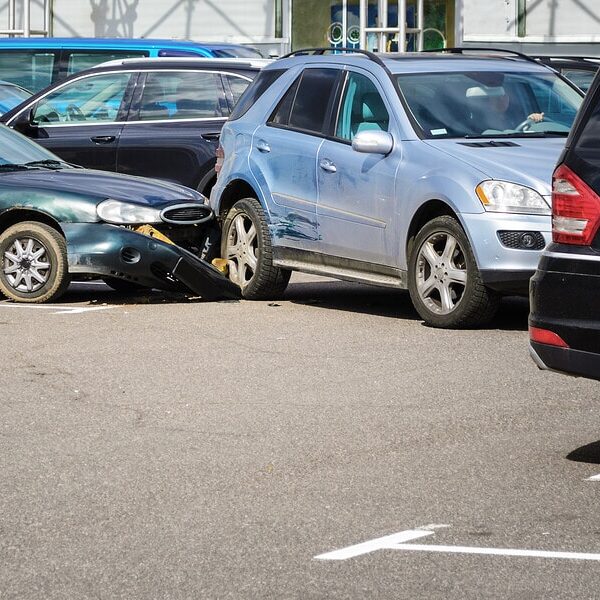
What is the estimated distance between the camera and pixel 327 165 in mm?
11117

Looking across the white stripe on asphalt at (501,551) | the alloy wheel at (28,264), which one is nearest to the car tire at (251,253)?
the alloy wheel at (28,264)

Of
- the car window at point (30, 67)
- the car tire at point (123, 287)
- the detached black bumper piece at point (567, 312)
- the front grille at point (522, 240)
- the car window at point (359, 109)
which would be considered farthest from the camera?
the car window at point (30, 67)

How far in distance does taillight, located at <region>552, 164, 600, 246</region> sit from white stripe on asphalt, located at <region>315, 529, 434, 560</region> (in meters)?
1.46

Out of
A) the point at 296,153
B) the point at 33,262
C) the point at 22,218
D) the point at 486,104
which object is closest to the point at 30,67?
the point at 22,218

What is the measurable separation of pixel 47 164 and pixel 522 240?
4.62 m

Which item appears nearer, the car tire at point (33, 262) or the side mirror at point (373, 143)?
the side mirror at point (373, 143)

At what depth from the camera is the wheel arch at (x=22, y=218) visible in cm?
1180

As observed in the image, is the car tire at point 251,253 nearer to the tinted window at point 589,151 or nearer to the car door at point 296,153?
the car door at point 296,153

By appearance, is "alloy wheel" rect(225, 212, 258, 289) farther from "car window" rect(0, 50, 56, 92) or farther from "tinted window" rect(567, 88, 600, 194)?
"car window" rect(0, 50, 56, 92)

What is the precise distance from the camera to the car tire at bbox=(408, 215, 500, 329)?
990 centimetres

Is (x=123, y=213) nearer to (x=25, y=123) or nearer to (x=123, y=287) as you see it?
(x=123, y=287)

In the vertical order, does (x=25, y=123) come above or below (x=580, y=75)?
below

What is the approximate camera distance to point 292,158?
1156 centimetres

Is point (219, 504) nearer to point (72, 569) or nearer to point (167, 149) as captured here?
point (72, 569)
